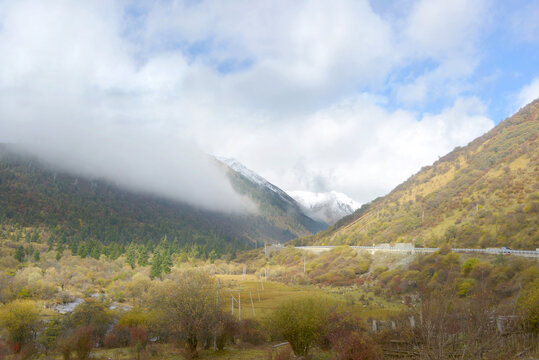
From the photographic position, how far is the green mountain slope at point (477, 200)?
217ft

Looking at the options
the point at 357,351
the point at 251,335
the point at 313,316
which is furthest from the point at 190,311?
the point at 357,351

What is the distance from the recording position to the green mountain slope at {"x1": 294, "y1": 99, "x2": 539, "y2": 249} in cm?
6629

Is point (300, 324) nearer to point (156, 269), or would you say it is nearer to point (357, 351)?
point (357, 351)

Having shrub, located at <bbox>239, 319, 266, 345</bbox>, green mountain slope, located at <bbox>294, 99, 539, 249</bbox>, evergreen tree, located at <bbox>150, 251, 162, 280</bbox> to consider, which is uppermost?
A: green mountain slope, located at <bbox>294, 99, 539, 249</bbox>

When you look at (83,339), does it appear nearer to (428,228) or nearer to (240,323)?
(240,323)

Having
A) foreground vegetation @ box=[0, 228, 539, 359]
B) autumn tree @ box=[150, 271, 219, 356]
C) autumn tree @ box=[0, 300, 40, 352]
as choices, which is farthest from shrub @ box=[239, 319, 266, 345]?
autumn tree @ box=[0, 300, 40, 352]

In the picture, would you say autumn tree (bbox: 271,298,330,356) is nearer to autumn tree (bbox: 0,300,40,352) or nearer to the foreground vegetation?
the foreground vegetation

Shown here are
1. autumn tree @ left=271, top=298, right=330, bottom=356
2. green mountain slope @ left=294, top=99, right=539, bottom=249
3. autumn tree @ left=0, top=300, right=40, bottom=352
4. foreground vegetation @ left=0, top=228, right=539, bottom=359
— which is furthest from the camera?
green mountain slope @ left=294, top=99, right=539, bottom=249

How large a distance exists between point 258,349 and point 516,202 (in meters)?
68.6

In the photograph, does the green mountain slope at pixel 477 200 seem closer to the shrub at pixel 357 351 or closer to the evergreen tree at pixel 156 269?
the shrub at pixel 357 351

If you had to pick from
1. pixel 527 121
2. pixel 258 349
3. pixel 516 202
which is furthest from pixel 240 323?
pixel 527 121

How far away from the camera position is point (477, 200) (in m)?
87.9

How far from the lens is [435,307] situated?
1546 centimetres

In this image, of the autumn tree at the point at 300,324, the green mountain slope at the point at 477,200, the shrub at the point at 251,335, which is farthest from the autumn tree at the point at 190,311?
the green mountain slope at the point at 477,200
